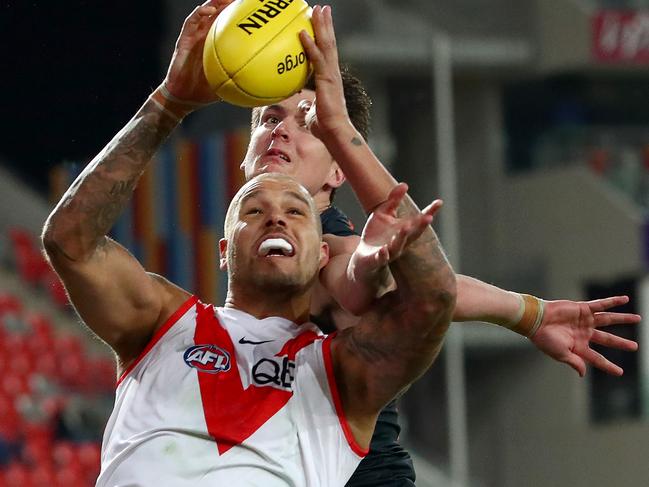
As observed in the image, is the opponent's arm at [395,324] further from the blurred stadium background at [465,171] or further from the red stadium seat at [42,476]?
the blurred stadium background at [465,171]

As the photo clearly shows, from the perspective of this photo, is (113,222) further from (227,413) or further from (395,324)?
(395,324)

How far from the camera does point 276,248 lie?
11.4ft

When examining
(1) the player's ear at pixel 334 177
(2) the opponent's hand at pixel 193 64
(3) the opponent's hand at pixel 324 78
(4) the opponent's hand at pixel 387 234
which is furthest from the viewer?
(1) the player's ear at pixel 334 177

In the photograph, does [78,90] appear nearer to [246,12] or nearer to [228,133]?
[228,133]

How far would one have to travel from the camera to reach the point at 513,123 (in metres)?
17.4

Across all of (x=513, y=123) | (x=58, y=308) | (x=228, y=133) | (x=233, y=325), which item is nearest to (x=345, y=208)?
(x=228, y=133)

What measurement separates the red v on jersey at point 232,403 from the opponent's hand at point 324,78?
63 centimetres

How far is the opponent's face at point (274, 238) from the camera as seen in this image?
11.4 feet

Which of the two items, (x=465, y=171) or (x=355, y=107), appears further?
(x=465, y=171)

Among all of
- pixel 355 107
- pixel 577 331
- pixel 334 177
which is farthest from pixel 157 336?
pixel 577 331

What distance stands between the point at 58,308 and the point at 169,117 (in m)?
10.9

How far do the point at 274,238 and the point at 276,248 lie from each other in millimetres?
27

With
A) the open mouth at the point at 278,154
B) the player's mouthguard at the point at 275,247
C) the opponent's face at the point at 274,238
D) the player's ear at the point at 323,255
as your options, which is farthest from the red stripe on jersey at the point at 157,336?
the open mouth at the point at 278,154

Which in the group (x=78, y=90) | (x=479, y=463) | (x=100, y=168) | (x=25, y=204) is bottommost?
(x=479, y=463)
